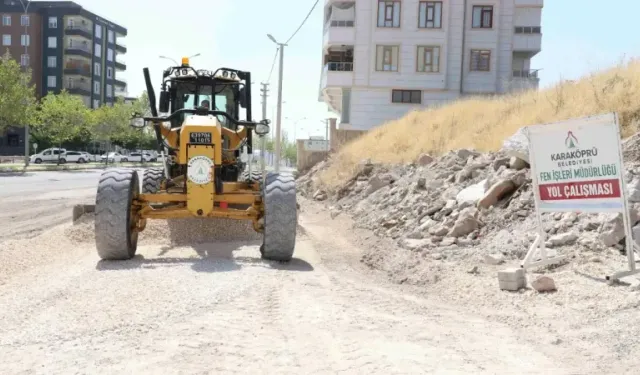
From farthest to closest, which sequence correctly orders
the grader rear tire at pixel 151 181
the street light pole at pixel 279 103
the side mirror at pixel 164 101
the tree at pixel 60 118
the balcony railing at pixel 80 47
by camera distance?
the balcony railing at pixel 80 47, the tree at pixel 60 118, the street light pole at pixel 279 103, the grader rear tire at pixel 151 181, the side mirror at pixel 164 101

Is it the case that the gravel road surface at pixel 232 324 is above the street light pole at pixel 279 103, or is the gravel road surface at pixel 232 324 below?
below

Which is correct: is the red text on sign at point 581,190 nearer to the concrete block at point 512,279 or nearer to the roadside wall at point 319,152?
the concrete block at point 512,279

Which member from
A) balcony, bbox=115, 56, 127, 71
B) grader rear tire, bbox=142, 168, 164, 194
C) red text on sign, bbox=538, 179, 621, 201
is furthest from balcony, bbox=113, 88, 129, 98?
red text on sign, bbox=538, 179, 621, 201

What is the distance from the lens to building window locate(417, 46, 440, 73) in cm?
4606

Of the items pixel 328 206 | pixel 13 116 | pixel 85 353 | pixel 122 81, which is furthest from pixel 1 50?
pixel 85 353

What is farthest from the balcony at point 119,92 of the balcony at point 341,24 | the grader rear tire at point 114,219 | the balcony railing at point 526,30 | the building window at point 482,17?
the grader rear tire at point 114,219

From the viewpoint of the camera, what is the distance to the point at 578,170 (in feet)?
28.2

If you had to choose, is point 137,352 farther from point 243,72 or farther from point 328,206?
point 328,206

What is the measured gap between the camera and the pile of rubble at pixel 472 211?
381 inches

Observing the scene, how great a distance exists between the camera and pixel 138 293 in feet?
23.9

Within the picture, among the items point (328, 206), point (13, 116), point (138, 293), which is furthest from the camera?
point (13, 116)

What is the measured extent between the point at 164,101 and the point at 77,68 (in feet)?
288

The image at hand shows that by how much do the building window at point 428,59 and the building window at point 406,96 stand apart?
1540 mm

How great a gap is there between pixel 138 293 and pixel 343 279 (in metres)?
2.74
